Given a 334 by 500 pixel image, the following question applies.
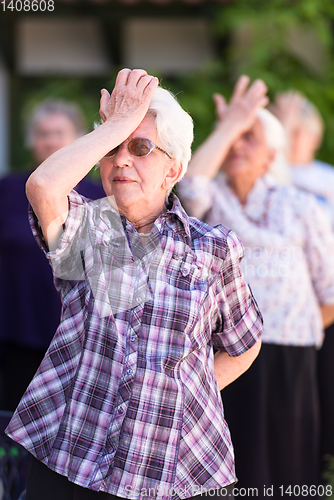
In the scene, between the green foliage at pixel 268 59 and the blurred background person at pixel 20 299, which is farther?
the green foliage at pixel 268 59

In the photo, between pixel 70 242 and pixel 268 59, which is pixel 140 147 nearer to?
pixel 70 242

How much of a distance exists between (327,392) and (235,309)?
5.77ft

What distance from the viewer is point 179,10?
6.24m

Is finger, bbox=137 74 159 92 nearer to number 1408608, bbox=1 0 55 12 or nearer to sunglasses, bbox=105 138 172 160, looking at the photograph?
sunglasses, bbox=105 138 172 160

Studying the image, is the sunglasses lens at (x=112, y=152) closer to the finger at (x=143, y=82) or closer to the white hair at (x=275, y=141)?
the finger at (x=143, y=82)

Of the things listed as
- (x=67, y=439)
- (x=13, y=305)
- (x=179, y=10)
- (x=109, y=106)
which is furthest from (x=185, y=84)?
(x=67, y=439)

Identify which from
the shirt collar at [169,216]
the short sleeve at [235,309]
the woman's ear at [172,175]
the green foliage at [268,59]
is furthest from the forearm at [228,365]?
the green foliage at [268,59]

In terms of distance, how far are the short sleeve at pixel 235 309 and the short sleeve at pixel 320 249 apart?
1.08 meters

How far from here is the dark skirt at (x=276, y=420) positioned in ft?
8.74

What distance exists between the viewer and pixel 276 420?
276 centimetres

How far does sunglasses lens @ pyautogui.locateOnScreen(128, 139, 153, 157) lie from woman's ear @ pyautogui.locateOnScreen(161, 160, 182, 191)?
3.8 inches

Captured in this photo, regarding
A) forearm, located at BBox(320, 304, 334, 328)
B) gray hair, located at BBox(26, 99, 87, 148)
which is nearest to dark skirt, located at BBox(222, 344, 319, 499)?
forearm, located at BBox(320, 304, 334, 328)

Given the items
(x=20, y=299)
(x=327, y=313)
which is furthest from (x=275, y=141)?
(x=20, y=299)

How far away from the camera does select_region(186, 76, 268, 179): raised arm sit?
8.79 feet
